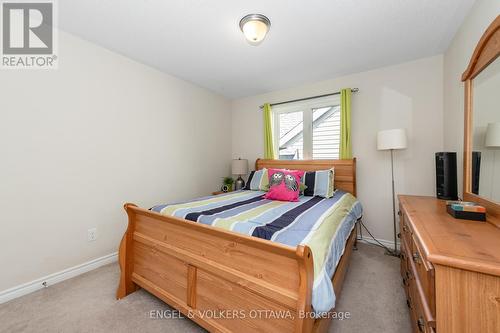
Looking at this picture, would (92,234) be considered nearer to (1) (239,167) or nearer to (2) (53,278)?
(2) (53,278)

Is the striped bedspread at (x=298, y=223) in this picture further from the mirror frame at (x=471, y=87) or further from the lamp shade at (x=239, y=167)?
the lamp shade at (x=239, y=167)

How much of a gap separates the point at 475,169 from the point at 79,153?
11.1 ft

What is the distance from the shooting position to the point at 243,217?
1.53 m

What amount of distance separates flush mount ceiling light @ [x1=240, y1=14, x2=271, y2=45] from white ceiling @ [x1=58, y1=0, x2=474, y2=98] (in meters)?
0.05

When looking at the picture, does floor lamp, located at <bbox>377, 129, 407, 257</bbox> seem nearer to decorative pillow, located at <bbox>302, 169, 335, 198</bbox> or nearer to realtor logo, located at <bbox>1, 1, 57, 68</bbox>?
decorative pillow, located at <bbox>302, 169, 335, 198</bbox>

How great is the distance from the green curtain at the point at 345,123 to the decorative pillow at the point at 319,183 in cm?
46

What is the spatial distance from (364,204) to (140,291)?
9.32 feet

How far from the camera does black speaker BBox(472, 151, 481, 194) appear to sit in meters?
1.37

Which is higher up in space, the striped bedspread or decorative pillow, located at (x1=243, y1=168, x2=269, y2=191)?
decorative pillow, located at (x1=243, y1=168, x2=269, y2=191)

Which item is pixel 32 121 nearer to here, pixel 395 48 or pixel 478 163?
pixel 478 163

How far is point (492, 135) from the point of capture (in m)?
1.24

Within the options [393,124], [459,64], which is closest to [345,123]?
[393,124]

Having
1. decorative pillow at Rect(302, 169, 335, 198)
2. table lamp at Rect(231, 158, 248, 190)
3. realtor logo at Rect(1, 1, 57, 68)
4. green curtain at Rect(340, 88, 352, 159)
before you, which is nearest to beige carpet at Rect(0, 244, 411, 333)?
decorative pillow at Rect(302, 169, 335, 198)

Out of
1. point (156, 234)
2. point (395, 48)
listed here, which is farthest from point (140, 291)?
point (395, 48)
